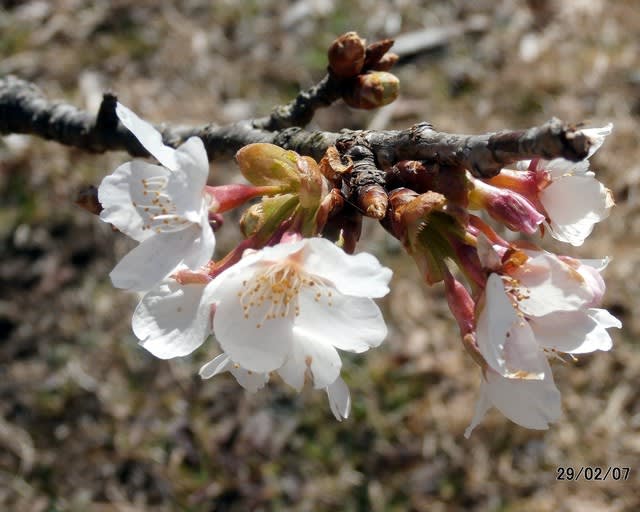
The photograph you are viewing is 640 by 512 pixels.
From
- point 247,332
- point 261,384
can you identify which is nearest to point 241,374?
point 261,384

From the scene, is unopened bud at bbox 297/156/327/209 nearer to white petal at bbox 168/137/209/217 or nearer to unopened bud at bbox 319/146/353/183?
unopened bud at bbox 319/146/353/183

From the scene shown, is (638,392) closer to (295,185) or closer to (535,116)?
(535,116)

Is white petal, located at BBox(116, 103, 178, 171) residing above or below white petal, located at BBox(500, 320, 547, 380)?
above

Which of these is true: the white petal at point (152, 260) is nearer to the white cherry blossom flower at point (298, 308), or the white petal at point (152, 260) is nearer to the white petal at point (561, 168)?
the white cherry blossom flower at point (298, 308)

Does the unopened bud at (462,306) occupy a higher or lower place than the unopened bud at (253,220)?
lower

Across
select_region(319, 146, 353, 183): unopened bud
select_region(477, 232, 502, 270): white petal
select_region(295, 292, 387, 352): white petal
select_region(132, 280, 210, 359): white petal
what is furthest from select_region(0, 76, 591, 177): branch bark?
select_region(132, 280, 210, 359): white petal

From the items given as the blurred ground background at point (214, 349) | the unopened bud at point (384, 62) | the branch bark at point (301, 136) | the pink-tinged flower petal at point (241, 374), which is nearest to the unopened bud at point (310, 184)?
the branch bark at point (301, 136)
